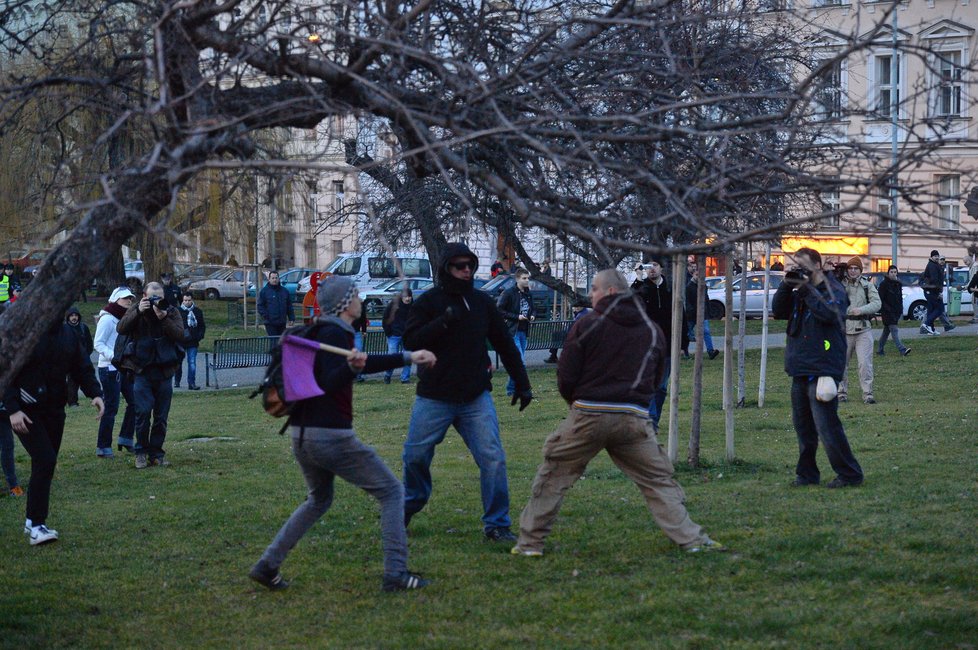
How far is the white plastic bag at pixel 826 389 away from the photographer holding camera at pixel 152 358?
646cm

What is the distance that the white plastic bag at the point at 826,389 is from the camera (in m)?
8.88

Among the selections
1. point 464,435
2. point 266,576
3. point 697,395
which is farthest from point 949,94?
point 266,576

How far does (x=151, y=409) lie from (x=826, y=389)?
6.93m

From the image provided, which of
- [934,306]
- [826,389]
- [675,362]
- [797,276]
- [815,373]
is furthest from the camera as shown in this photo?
[934,306]

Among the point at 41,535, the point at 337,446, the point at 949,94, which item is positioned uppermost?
the point at 949,94

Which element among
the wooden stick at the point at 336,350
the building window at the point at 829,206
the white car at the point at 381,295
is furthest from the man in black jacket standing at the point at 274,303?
the building window at the point at 829,206

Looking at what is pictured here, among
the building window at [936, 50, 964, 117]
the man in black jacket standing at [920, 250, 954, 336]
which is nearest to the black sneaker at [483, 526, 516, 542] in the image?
the building window at [936, 50, 964, 117]

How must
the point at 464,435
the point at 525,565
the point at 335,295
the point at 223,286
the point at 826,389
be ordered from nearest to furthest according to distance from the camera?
the point at 335,295 < the point at 525,565 < the point at 464,435 < the point at 826,389 < the point at 223,286

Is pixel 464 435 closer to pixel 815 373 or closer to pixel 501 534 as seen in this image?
pixel 501 534

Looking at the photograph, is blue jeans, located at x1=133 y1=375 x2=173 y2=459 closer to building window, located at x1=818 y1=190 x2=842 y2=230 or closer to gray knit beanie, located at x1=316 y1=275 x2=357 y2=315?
gray knit beanie, located at x1=316 y1=275 x2=357 y2=315

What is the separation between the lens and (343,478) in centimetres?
639

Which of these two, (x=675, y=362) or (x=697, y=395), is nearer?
(x=675, y=362)

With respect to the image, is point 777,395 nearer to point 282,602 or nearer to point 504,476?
point 504,476

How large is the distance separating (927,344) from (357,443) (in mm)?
20358
